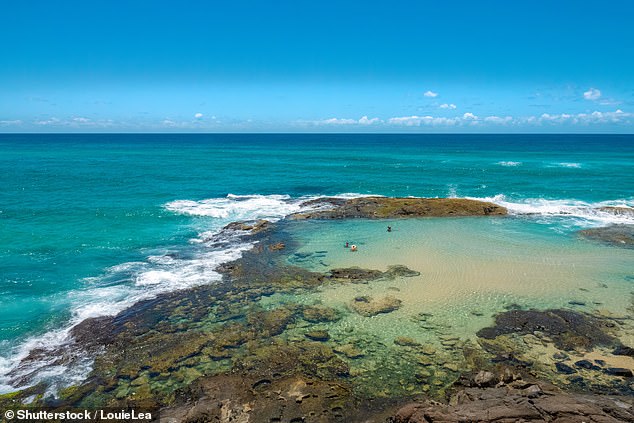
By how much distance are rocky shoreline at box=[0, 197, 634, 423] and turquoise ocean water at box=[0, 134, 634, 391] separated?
197cm

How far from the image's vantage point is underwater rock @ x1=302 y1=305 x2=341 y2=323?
18750 mm

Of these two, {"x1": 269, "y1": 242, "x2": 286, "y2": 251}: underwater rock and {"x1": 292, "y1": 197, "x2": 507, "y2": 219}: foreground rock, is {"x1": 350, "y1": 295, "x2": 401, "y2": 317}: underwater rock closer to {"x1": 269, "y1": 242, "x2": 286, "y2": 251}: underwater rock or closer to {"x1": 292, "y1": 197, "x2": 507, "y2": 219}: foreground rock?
{"x1": 269, "y1": 242, "x2": 286, "y2": 251}: underwater rock

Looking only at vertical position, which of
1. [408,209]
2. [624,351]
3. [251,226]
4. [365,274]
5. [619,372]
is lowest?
[619,372]

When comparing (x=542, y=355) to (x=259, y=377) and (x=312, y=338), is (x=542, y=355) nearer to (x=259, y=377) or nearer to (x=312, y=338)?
(x=312, y=338)

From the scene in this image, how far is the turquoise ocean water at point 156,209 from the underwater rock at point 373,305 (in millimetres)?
9349

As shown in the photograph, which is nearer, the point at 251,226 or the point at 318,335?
the point at 318,335

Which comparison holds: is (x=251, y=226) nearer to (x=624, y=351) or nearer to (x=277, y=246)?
(x=277, y=246)

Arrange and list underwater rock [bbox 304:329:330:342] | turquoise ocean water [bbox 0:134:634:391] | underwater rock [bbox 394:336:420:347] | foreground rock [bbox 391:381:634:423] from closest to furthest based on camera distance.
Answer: foreground rock [bbox 391:381:634:423]
underwater rock [bbox 394:336:420:347]
underwater rock [bbox 304:329:330:342]
turquoise ocean water [bbox 0:134:634:391]

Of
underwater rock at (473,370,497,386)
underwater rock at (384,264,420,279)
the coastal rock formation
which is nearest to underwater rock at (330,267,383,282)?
underwater rock at (384,264,420,279)

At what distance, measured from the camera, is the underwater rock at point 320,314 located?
18750 millimetres

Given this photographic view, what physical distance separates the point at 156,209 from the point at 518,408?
129 feet

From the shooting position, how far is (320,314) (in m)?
19.2

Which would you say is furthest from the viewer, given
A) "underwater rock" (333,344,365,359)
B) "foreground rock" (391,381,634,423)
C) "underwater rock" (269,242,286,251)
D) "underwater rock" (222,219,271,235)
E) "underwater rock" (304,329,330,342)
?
"underwater rock" (222,219,271,235)

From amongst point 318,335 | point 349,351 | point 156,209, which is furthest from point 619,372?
point 156,209
